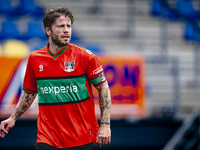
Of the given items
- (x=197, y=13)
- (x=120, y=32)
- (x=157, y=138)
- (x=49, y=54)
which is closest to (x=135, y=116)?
(x=157, y=138)

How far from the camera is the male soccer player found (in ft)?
9.51

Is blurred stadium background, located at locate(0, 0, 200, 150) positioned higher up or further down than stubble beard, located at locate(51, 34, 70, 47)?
further down

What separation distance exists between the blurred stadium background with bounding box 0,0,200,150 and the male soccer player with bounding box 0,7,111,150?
4312 mm

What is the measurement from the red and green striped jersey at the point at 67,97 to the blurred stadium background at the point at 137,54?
14.1ft

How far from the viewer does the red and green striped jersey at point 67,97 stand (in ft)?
9.52

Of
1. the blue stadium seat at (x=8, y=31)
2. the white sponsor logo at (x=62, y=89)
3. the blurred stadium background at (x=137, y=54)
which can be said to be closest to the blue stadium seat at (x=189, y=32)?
the blurred stadium background at (x=137, y=54)

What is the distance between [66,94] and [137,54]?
4914mm

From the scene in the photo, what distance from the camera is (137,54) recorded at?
7.61m

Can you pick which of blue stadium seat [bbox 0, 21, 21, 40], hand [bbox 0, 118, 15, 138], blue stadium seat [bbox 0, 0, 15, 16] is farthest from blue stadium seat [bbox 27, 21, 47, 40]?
hand [bbox 0, 118, 15, 138]

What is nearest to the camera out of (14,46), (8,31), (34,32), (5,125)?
(5,125)

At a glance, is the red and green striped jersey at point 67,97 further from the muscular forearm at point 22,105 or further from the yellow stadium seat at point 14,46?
the yellow stadium seat at point 14,46

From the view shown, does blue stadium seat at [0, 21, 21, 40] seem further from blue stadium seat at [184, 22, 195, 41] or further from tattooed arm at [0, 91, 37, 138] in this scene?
tattooed arm at [0, 91, 37, 138]

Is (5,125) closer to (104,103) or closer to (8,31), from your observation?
(104,103)

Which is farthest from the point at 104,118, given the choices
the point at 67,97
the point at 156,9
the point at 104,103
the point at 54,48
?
the point at 156,9
